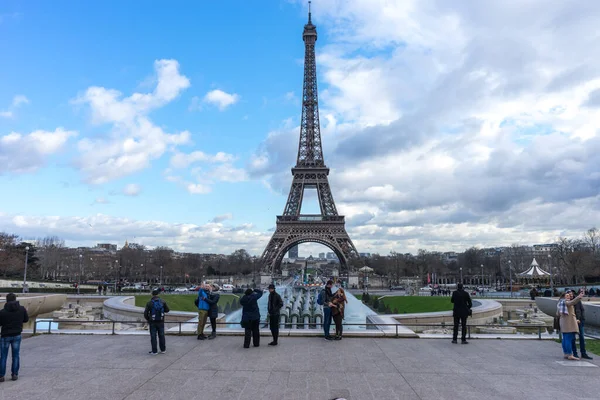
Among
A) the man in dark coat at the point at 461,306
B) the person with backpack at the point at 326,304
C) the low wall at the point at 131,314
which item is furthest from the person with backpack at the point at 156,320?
the low wall at the point at 131,314

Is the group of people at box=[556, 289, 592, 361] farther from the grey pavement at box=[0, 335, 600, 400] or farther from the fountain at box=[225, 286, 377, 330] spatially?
the fountain at box=[225, 286, 377, 330]

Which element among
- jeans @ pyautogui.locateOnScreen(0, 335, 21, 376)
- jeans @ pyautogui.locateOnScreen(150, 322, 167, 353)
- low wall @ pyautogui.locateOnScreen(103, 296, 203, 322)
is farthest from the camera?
low wall @ pyautogui.locateOnScreen(103, 296, 203, 322)

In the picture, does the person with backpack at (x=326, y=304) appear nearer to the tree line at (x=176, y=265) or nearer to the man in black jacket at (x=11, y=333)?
the man in black jacket at (x=11, y=333)

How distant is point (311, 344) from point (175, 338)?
409 centimetres

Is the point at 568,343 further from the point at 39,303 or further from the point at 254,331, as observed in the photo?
the point at 39,303

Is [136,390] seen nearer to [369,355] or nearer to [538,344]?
[369,355]

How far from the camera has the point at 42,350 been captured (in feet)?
34.1

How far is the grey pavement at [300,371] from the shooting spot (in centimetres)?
710

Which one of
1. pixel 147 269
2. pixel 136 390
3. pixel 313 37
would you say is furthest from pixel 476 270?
pixel 136 390

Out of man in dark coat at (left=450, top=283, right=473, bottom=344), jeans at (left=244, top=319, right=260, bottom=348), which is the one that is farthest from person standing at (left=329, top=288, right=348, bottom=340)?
man in dark coat at (left=450, top=283, right=473, bottom=344)

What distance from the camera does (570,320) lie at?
9.69 meters

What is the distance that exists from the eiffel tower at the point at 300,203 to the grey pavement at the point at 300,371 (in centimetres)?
6465

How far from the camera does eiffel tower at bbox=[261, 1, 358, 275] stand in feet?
254

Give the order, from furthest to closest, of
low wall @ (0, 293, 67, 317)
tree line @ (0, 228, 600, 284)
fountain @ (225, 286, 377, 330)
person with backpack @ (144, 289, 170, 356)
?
tree line @ (0, 228, 600, 284)
fountain @ (225, 286, 377, 330)
low wall @ (0, 293, 67, 317)
person with backpack @ (144, 289, 170, 356)
